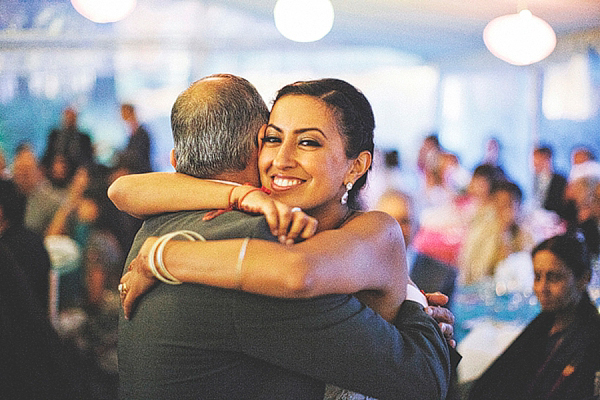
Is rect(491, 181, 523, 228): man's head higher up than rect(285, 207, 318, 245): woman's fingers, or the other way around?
rect(285, 207, 318, 245): woman's fingers

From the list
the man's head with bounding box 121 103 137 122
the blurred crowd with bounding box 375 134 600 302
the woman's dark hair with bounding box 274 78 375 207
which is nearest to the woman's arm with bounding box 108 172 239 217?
the woman's dark hair with bounding box 274 78 375 207

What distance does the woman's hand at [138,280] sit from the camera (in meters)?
1.31

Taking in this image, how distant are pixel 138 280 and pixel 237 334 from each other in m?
0.25

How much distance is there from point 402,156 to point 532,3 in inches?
96.5

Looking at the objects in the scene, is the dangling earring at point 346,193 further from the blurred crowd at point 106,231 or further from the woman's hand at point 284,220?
the blurred crowd at point 106,231

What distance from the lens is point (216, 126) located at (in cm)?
144

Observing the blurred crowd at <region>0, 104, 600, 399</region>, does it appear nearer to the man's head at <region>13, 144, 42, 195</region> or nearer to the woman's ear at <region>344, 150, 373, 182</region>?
the man's head at <region>13, 144, 42, 195</region>

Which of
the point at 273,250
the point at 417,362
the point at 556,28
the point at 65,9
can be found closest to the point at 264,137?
the point at 273,250

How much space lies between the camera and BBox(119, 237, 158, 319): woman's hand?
4.30 ft

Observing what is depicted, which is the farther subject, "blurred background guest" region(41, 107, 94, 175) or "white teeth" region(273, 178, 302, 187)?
"blurred background guest" region(41, 107, 94, 175)

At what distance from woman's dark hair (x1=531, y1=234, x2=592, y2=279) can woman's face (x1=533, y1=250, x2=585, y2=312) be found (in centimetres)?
2

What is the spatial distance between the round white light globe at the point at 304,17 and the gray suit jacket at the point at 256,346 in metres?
3.50

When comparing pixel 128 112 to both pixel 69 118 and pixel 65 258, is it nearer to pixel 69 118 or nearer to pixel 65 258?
pixel 69 118

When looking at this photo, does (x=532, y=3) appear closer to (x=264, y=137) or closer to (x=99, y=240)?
(x=99, y=240)
